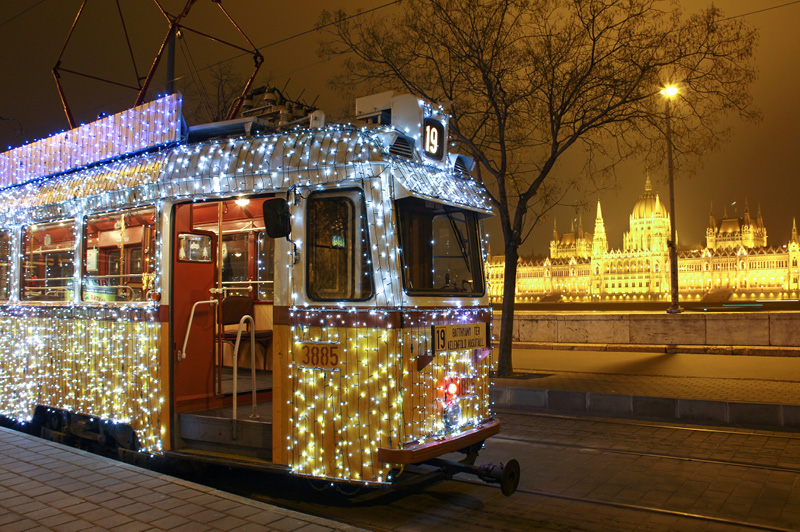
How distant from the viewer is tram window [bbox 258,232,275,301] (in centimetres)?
979

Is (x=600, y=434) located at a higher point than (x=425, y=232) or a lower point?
lower

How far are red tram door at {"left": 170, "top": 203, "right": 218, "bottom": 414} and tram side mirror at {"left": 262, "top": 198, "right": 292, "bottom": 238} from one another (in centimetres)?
164

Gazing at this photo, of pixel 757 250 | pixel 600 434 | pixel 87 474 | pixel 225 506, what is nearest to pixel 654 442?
pixel 600 434

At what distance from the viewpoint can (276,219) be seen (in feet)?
18.2

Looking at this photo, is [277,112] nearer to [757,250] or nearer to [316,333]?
[316,333]

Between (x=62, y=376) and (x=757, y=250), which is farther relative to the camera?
(x=757, y=250)

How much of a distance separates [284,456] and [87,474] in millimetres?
1907

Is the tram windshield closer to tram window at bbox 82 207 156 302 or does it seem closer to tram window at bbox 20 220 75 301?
tram window at bbox 82 207 156 302

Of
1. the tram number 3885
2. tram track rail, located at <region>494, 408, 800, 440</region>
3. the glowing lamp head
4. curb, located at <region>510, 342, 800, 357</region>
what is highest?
the glowing lamp head

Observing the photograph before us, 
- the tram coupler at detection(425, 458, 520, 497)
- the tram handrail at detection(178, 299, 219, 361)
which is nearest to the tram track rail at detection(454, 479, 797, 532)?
the tram coupler at detection(425, 458, 520, 497)

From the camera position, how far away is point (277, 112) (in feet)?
23.7

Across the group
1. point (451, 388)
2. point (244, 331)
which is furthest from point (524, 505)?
point (244, 331)

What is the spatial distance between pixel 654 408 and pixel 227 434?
7482 millimetres

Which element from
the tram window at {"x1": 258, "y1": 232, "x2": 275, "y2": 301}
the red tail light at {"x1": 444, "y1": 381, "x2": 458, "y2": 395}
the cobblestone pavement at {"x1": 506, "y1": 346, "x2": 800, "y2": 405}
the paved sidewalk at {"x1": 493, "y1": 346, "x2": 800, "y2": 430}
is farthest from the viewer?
the cobblestone pavement at {"x1": 506, "y1": 346, "x2": 800, "y2": 405}
